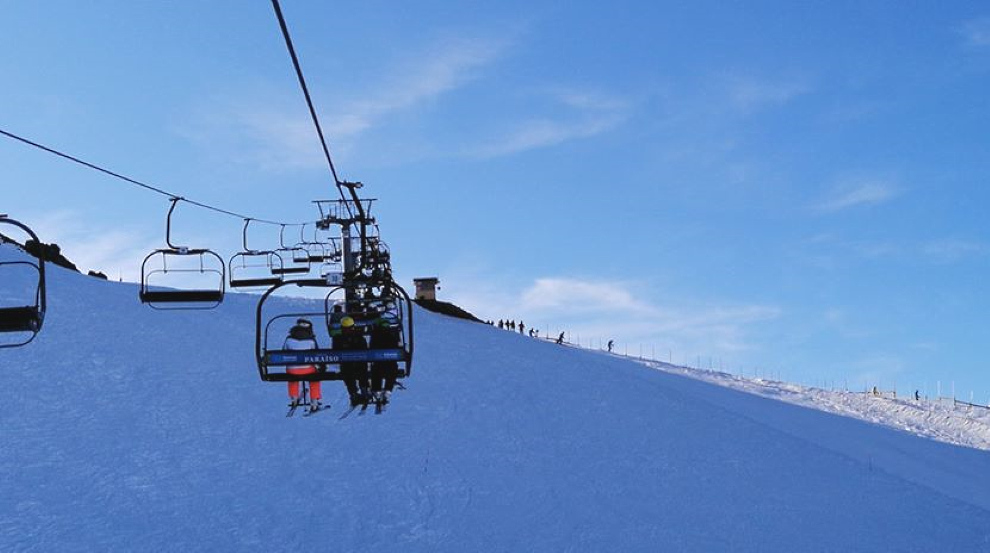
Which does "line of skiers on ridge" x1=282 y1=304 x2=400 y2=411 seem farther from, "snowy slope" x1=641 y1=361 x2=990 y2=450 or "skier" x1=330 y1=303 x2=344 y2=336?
"snowy slope" x1=641 y1=361 x2=990 y2=450

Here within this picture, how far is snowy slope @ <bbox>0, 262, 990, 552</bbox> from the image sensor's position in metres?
42.6

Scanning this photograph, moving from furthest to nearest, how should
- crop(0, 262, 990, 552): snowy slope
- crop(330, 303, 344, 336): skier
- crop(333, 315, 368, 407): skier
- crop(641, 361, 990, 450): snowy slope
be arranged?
1. crop(641, 361, 990, 450): snowy slope
2. crop(0, 262, 990, 552): snowy slope
3. crop(330, 303, 344, 336): skier
4. crop(333, 315, 368, 407): skier

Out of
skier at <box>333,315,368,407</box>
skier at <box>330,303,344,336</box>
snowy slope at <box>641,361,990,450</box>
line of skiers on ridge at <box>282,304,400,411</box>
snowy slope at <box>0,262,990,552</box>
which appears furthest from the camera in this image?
snowy slope at <box>641,361,990,450</box>

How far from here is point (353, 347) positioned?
12742 millimetres

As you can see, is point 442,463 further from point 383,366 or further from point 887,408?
point 887,408

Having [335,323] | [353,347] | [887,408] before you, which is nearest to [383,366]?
[353,347]

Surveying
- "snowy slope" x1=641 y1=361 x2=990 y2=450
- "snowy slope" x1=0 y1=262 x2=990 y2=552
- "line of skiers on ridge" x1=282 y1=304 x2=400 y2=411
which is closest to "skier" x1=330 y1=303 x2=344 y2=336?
"line of skiers on ridge" x1=282 y1=304 x2=400 y2=411

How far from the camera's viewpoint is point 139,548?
39.8 metres

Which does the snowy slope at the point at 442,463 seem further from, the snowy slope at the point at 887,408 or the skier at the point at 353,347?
the skier at the point at 353,347

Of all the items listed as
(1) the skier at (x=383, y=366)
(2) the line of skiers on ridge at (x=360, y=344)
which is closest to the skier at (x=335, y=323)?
(2) the line of skiers on ridge at (x=360, y=344)

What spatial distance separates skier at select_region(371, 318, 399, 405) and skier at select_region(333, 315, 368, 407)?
20 cm

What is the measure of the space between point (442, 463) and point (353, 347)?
1461 inches

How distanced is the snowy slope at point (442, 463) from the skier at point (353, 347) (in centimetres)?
2931

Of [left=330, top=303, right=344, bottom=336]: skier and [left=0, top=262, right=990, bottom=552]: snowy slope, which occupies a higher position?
[left=330, top=303, right=344, bottom=336]: skier
